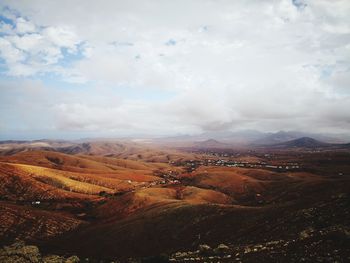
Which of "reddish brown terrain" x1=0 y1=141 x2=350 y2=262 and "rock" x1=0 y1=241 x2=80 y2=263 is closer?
"reddish brown terrain" x1=0 y1=141 x2=350 y2=262

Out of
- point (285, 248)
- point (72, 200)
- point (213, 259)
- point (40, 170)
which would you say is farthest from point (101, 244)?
point (40, 170)

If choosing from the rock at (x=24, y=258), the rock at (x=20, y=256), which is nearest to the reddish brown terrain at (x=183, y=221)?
the rock at (x=24, y=258)

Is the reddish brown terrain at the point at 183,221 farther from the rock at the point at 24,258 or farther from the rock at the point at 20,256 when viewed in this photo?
the rock at the point at 20,256

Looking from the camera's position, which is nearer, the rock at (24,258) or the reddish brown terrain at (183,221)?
the reddish brown terrain at (183,221)

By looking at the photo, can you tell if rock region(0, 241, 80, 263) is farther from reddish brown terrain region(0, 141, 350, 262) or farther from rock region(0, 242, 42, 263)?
reddish brown terrain region(0, 141, 350, 262)

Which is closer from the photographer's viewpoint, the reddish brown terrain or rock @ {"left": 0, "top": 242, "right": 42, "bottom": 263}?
the reddish brown terrain

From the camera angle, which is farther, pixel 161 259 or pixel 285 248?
pixel 161 259

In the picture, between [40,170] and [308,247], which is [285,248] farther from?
[40,170]

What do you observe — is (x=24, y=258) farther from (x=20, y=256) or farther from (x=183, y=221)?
(x=183, y=221)

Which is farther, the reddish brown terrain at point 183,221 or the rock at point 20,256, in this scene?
the rock at point 20,256

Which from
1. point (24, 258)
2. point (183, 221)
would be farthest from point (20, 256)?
point (183, 221)

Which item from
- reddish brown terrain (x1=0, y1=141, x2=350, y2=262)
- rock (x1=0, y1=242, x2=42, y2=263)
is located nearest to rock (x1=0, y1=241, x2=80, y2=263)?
rock (x1=0, y1=242, x2=42, y2=263)
